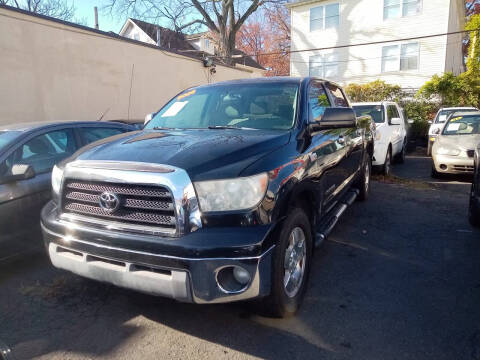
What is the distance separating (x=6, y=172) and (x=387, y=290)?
3700 mm

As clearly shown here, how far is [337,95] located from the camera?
15.4ft

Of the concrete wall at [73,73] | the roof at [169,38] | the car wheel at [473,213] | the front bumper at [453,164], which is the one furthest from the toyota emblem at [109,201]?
the roof at [169,38]

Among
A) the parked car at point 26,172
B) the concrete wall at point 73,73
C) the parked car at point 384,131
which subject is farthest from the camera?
the concrete wall at point 73,73

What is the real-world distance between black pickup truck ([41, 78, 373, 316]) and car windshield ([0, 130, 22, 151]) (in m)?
1.22

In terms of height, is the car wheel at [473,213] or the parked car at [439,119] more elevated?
the parked car at [439,119]

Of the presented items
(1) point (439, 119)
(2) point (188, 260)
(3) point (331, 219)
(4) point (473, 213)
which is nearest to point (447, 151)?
(4) point (473, 213)

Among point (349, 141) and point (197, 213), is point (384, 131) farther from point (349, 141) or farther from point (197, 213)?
point (197, 213)

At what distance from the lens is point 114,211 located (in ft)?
7.66

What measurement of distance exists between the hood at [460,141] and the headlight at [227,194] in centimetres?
687

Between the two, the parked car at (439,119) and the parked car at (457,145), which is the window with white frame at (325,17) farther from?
the parked car at (457,145)

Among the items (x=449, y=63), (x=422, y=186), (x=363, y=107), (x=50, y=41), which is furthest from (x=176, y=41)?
(x=422, y=186)

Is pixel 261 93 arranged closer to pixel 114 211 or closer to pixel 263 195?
pixel 263 195

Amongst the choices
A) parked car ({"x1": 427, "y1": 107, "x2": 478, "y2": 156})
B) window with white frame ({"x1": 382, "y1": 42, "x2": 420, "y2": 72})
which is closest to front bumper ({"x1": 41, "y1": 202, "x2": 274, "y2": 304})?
parked car ({"x1": 427, "y1": 107, "x2": 478, "y2": 156})

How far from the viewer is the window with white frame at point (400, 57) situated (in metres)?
19.3
